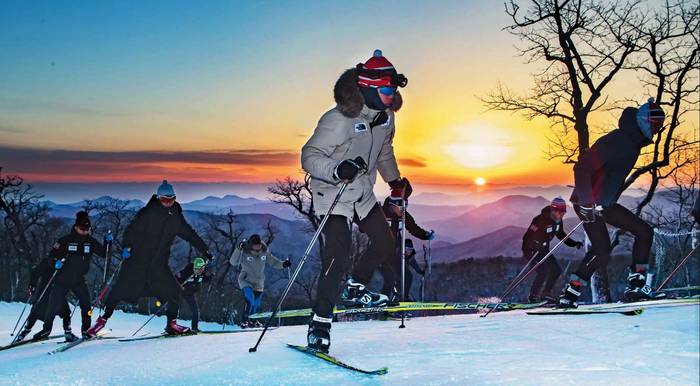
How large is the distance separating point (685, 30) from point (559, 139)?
427 centimetres

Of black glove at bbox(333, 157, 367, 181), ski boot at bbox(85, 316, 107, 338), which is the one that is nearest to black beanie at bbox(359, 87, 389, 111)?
black glove at bbox(333, 157, 367, 181)

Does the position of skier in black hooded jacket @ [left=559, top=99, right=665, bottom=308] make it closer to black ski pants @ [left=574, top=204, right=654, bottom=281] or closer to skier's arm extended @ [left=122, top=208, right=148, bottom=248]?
black ski pants @ [left=574, top=204, right=654, bottom=281]

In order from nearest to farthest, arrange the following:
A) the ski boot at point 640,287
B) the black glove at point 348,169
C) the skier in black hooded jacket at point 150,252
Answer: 1. the black glove at point 348,169
2. the ski boot at point 640,287
3. the skier in black hooded jacket at point 150,252

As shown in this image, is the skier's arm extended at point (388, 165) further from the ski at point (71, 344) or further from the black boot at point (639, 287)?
the ski at point (71, 344)

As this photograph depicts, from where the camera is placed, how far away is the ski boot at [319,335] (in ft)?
15.8

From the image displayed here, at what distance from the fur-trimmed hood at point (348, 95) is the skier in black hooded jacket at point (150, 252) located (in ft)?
12.1

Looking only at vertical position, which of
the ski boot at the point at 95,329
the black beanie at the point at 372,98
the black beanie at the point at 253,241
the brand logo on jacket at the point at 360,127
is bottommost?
the ski boot at the point at 95,329

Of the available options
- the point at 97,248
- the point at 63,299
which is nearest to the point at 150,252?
the point at 97,248

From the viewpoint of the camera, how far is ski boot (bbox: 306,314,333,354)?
480cm

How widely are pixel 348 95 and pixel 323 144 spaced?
43 centimetres

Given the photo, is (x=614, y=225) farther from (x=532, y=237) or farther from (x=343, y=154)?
(x=343, y=154)

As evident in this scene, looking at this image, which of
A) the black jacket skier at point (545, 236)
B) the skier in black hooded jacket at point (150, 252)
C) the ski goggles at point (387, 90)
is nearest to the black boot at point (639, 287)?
the black jacket skier at point (545, 236)

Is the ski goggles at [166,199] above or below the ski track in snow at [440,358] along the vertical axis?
above

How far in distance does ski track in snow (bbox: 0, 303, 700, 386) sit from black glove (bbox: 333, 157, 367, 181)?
134cm
